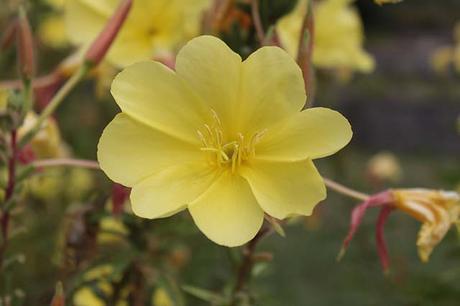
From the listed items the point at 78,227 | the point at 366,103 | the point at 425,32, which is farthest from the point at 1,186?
the point at 425,32

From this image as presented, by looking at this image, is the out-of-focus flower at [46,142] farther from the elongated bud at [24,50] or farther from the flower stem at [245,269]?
the flower stem at [245,269]

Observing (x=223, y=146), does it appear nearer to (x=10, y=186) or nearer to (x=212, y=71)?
(x=212, y=71)

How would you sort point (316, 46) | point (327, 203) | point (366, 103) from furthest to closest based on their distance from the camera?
point (366, 103), point (327, 203), point (316, 46)

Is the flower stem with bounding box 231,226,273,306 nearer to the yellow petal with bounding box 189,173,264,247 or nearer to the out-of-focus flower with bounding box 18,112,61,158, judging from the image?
the yellow petal with bounding box 189,173,264,247

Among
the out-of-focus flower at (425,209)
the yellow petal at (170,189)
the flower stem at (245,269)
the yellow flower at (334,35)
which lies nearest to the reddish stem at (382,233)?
the out-of-focus flower at (425,209)

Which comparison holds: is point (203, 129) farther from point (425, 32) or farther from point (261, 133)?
point (425, 32)
